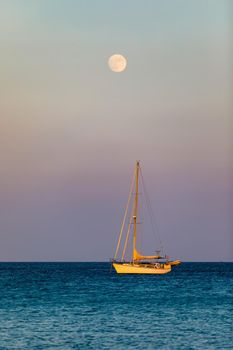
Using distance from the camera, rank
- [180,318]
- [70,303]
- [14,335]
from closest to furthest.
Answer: [14,335] < [180,318] < [70,303]

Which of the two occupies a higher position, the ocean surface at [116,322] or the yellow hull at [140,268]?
the yellow hull at [140,268]

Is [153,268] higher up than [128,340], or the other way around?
[153,268]

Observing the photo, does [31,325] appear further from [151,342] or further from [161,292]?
[161,292]

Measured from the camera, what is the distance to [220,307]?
65375mm

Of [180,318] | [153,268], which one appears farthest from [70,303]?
[153,268]

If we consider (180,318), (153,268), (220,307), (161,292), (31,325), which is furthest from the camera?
(153,268)

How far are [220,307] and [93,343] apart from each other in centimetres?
2575

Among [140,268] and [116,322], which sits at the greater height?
[140,268]

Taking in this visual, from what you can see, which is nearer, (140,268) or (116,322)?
(116,322)

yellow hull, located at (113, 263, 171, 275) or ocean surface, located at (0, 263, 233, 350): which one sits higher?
yellow hull, located at (113, 263, 171, 275)

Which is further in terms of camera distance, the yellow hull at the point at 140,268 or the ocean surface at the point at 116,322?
the yellow hull at the point at 140,268

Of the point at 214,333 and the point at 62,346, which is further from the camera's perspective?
the point at 214,333

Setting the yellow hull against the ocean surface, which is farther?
the yellow hull

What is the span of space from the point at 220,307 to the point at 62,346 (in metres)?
27.9
